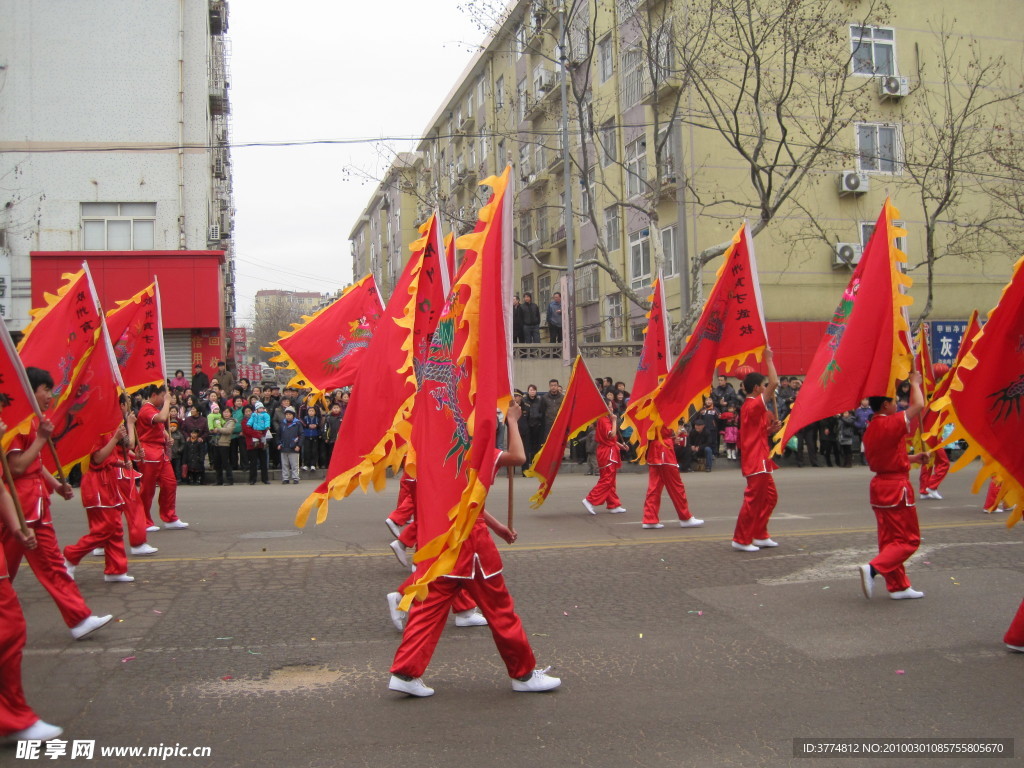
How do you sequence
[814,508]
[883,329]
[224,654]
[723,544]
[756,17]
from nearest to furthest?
[224,654] → [883,329] → [723,544] → [814,508] → [756,17]

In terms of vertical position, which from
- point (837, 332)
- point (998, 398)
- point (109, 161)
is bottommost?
point (998, 398)

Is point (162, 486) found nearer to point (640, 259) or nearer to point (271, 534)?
point (271, 534)

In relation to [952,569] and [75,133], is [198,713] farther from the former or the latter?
[75,133]

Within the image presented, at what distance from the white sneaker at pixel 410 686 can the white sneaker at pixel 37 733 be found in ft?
5.03

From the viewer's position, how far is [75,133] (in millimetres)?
24766

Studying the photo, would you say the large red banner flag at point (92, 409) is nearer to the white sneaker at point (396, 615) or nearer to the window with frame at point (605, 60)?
the white sneaker at point (396, 615)

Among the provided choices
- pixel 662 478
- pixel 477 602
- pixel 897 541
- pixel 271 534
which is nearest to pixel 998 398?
pixel 897 541

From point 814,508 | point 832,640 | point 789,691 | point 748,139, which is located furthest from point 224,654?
point 748,139

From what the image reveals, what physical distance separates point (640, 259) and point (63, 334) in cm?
2152

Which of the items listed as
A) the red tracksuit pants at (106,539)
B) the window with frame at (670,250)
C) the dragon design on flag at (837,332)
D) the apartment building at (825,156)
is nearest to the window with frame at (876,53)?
the apartment building at (825,156)

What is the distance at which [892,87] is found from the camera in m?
24.0

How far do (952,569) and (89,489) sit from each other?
23.6 feet

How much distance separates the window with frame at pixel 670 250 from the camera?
2505 cm

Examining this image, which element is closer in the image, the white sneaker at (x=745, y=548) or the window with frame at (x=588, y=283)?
the white sneaker at (x=745, y=548)
